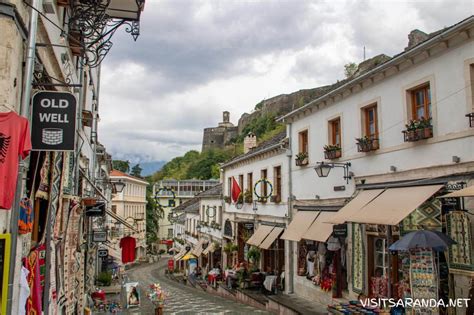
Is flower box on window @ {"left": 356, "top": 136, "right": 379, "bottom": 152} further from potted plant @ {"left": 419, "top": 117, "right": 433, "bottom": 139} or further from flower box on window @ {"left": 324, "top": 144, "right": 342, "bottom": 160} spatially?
potted plant @ {"left": 419, "top": 117, "right": 433, "bottom": 139}

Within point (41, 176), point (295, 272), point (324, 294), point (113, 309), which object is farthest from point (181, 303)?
point (41, 176)

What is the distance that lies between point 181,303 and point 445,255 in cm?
1157

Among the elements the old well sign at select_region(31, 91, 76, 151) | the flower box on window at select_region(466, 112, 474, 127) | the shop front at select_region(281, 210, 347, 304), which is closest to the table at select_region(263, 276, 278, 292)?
the shop front at select_region(281, 210, 347, 304)

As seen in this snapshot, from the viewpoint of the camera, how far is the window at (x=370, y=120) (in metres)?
12.8

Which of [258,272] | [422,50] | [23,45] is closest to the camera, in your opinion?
[23,45]

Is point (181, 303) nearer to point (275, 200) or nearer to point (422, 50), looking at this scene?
point (275, 200)

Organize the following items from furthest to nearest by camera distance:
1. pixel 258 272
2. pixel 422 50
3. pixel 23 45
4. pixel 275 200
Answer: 1. pixel 258 272
2. pixel 275 200
3. pixel 422 50
4. pixel 23 45

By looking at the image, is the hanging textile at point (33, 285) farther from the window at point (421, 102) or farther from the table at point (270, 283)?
the table at point (270, 283)

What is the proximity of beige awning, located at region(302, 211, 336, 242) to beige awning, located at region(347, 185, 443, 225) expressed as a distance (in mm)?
2251

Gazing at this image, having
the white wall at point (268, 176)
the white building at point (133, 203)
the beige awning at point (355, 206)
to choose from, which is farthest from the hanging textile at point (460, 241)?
the white building at point (133, 203)

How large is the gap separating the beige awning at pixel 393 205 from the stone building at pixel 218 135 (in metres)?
93.2

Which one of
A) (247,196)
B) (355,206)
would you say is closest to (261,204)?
(247,196)

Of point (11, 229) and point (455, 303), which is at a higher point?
point (11, 229)

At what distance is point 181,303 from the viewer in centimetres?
1772
